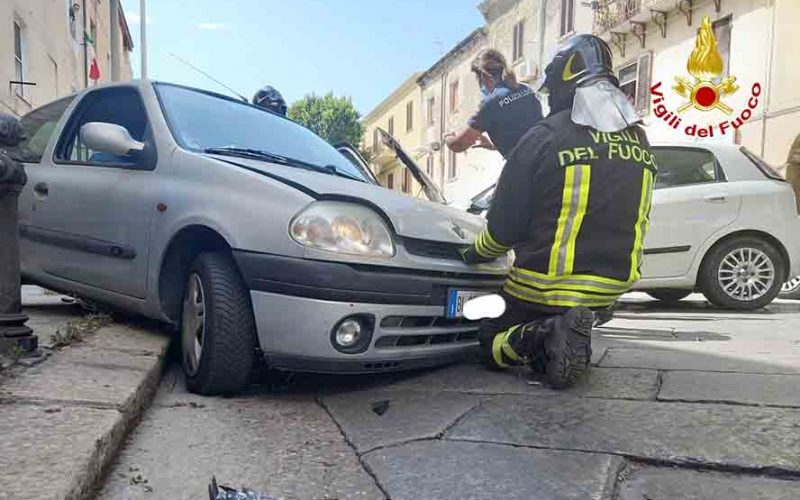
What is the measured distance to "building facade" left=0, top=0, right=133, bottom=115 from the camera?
33.3 feet

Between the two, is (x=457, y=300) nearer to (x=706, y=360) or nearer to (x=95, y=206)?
(x=706, y=360)

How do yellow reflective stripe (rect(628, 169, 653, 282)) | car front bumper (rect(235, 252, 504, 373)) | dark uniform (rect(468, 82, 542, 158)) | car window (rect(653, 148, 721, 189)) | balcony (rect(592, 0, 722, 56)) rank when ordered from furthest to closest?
1. balcony (rect(592, 0, 722, 56))
2. car window (rect(653, 148, 721, 189))
3. dark uniform (rect(468, 82, 542, 158))
4. yellow reflective stripe (rect(628, 169, 653, 282))
5. car front bumper (rect(235, 252, 504, 373))

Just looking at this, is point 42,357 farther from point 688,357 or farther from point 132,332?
point 688,357

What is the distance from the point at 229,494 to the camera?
1693 mm

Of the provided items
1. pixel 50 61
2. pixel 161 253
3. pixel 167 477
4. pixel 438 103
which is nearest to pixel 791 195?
pixel 161 253

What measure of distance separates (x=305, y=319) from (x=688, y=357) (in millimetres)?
2126

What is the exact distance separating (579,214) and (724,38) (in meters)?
13.3

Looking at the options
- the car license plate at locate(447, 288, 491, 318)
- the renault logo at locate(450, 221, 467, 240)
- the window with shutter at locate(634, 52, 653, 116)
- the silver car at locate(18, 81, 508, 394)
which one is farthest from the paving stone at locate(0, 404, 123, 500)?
the window with shutter at locate(634, 52, 653, 116)

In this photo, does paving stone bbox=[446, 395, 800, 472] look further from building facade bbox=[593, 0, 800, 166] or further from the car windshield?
building facade bbox=[593, 0, 800, 166]

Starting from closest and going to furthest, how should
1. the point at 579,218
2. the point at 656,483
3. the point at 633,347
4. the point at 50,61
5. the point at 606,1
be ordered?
1. the point at 656,483
2. the point at 579,218
3. the point at 633,347
4. the point at 50,61
5. the point at 606,1

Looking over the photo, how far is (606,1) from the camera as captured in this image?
17.8 metres

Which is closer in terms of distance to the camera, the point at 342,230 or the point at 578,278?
the point at 342,230

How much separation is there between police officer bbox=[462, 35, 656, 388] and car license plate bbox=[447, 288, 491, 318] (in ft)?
0.53

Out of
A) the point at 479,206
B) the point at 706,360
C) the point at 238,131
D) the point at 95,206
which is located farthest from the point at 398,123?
the point at 706,360
